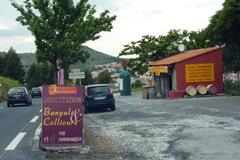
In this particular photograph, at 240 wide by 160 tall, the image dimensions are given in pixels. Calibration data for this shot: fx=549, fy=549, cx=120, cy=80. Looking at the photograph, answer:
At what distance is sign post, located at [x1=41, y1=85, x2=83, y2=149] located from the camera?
43.4ft

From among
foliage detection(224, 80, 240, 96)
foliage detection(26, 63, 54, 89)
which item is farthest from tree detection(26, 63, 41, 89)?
foliage detection(224, 80, 240, 96)

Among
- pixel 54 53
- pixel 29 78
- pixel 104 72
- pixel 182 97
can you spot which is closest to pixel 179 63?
pixel 182 97

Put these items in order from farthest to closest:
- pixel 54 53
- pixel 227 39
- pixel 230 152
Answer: pixel 227 39 < pixel 54 53 < pixel 230 152

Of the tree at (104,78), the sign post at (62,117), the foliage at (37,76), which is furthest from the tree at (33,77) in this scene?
the sign post at (62,117)

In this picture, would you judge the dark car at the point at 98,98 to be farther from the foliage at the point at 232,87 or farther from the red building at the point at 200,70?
the foliage at the point at 232,87

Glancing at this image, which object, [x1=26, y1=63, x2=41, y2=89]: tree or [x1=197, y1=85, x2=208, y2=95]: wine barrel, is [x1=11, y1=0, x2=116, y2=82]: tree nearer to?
[x1=197, y1=85, x2=208, y2=95]: wine barrel

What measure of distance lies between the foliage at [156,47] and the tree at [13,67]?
5677 centimetres

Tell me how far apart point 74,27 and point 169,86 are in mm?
11020

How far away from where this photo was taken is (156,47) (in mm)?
58906

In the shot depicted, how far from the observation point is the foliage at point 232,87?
36.8 metres

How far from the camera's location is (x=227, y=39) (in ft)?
122

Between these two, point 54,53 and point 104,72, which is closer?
point 54,53

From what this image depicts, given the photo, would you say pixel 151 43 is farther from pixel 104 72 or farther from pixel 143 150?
pixel 143 150

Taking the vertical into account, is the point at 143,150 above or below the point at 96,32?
below
